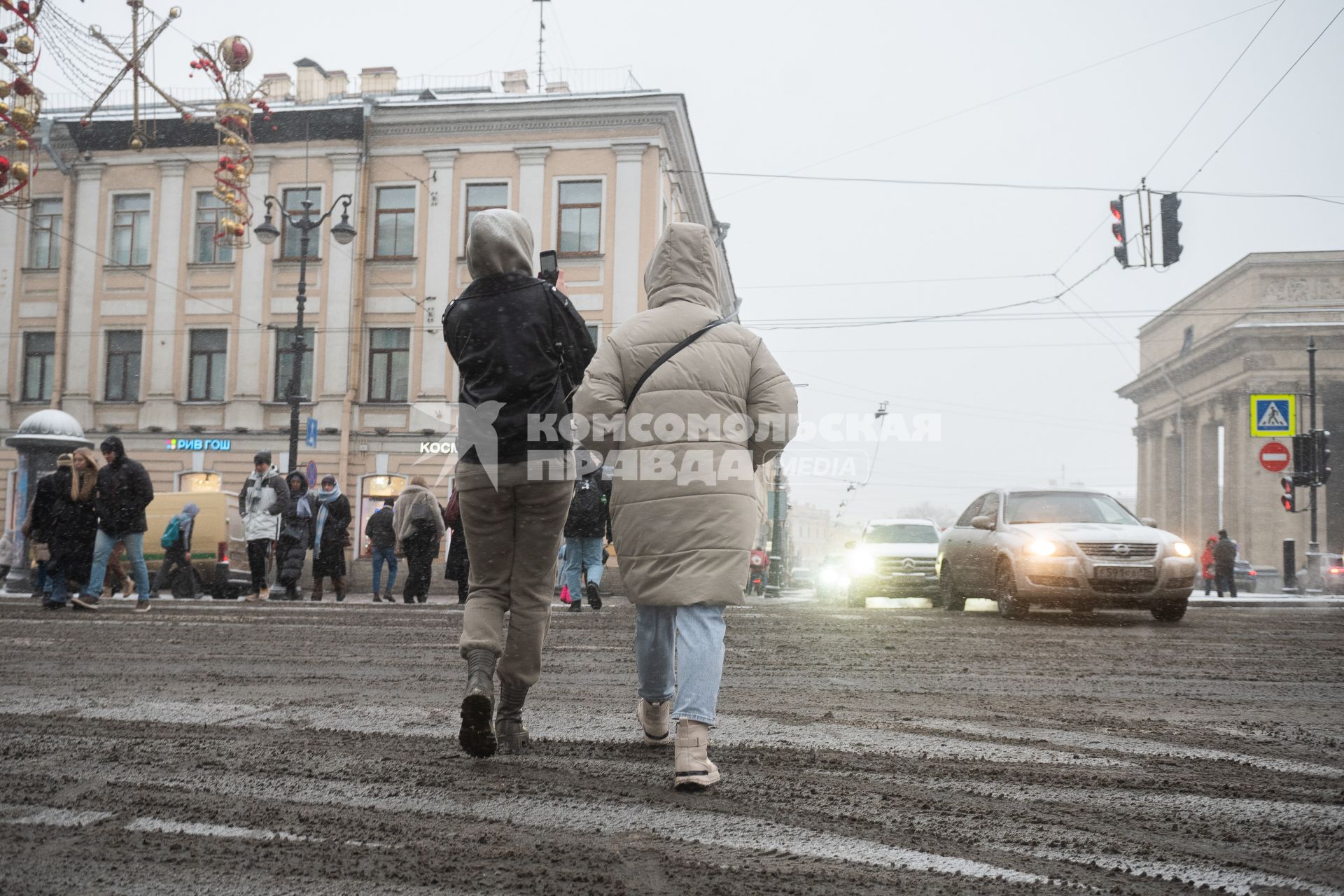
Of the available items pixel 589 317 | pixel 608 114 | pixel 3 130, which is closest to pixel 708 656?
pixel 3 130

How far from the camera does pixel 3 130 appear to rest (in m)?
12.2

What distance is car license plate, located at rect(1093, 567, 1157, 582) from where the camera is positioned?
11.7 meters

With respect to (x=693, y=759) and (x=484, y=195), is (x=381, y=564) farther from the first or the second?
(x=484, y=195)

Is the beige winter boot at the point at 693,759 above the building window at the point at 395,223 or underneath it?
underneath

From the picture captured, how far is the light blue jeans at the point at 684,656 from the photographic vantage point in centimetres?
380

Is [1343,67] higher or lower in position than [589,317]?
higher

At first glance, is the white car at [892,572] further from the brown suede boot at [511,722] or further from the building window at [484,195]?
the brown suede boot at [511,722]

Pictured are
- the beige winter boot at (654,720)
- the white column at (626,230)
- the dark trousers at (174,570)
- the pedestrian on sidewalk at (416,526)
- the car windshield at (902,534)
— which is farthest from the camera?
the white column at (626,230)

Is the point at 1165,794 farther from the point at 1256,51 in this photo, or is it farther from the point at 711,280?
the point at 1256,51

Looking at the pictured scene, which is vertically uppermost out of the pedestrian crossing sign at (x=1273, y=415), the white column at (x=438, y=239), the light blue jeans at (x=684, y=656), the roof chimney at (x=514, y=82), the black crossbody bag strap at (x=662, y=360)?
the roof chimney at (x=514, y=82)

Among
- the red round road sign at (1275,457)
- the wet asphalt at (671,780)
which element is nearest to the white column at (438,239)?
the red round road sign at (1275,457)

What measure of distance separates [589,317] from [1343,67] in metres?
17.5

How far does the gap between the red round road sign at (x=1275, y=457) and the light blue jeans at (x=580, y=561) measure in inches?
719

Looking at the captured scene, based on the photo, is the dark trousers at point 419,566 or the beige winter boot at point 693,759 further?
the dark trousers at point 419,566
